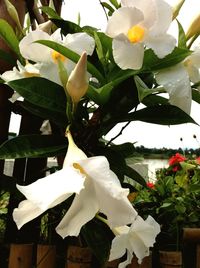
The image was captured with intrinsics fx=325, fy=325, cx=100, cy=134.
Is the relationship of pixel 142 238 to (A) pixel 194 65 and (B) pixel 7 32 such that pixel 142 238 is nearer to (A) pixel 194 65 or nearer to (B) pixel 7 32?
(A) pixel 194 65

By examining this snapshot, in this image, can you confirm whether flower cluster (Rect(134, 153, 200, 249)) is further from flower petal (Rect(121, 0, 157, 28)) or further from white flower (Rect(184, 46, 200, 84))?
flower petal (Rect(121, 0, 157, 28))

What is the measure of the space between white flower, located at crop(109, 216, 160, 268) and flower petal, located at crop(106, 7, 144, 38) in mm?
264

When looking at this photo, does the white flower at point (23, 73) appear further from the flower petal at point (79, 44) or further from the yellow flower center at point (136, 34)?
the yellow flower center at point (136, 34)

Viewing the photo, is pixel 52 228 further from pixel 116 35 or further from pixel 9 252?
pixel 116 35

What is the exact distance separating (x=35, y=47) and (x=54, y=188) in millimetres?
281

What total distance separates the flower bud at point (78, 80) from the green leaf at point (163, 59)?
119mm

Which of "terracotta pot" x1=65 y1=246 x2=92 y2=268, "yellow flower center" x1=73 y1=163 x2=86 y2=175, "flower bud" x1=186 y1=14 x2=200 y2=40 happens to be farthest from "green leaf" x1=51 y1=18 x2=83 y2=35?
"terracotta pot" x1=65 y1=246 x2=92 y2=268

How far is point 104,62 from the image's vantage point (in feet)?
1.82

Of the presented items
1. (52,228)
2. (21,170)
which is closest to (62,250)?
(52,228)

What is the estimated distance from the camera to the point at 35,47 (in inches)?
21.2

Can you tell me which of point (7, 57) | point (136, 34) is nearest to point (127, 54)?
point (136, 34)

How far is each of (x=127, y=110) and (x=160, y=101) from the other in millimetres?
78

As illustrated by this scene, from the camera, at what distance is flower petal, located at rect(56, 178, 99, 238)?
1.23 ft

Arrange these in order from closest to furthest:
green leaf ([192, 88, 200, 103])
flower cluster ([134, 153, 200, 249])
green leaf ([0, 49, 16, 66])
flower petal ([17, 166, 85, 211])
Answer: flower petal ([17, 166, 85, 211]) < green leaf ([192, 88, 200, 103]) < green leaf ([0, 49, 16, 66]) < flower cluster ([134, 153, 200, 249])
